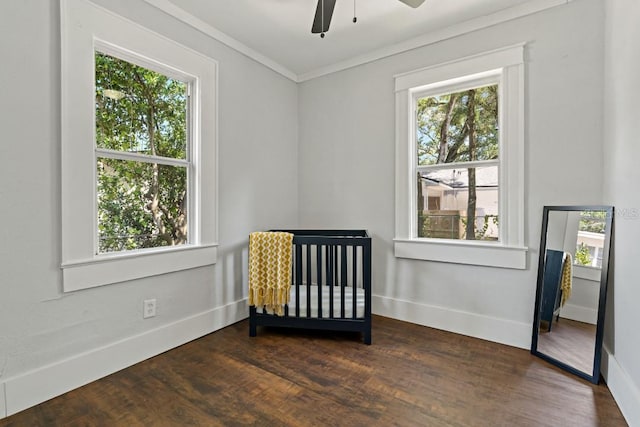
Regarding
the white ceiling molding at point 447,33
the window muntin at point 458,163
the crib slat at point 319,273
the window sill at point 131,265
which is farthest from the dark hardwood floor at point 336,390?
the white ceiling molding at point 447,33

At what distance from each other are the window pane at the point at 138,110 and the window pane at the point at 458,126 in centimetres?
208

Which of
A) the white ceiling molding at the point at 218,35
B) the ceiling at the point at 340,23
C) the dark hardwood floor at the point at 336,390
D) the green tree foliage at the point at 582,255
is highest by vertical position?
the ceiling at the point at 340,23

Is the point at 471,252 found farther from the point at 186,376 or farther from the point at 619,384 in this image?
the point at 186,376

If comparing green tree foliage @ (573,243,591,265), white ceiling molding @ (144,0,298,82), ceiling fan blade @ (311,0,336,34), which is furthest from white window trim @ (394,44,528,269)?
white ceiling molding @ (144,0,298,82)

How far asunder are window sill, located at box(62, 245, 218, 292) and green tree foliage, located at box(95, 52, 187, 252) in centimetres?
12

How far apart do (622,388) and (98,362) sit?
2978 millimetres

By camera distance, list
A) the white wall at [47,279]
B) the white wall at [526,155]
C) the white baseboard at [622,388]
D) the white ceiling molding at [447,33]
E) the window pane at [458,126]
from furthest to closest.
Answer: the window pane at [458,126] < the white ceiling molding at [447,33] < the white wall at [526,155] < the white wall at [47,279] < the white baseboard at [622,388]

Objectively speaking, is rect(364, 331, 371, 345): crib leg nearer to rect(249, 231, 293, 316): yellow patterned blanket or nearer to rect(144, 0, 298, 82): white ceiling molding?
rect(249, 231, 293, 316): yellow patterned blanket

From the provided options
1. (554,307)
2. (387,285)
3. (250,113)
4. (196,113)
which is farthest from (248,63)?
(554,307)

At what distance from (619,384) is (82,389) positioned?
300 centimetres

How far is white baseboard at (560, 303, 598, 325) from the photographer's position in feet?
6.38

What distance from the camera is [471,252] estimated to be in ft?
8.47

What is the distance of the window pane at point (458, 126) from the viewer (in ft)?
8.43

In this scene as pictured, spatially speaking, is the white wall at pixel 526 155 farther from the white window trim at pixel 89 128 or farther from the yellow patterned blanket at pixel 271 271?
the white window trim at pixel 89 128
